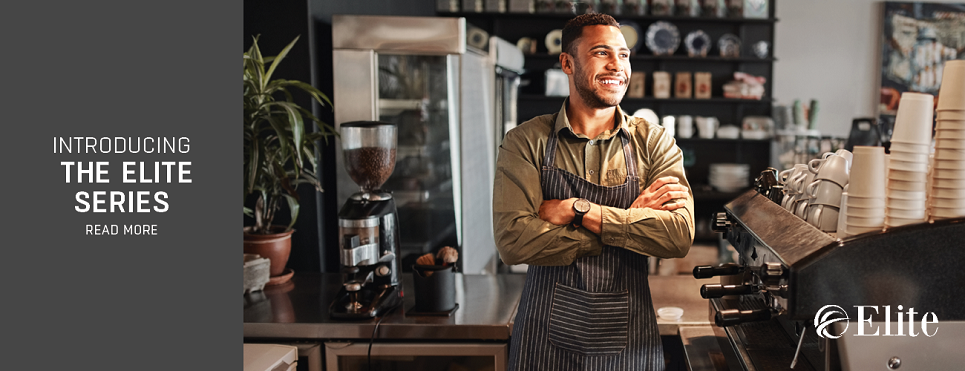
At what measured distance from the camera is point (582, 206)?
1597 mm

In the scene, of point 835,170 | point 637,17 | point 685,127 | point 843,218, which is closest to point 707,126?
point 685,127

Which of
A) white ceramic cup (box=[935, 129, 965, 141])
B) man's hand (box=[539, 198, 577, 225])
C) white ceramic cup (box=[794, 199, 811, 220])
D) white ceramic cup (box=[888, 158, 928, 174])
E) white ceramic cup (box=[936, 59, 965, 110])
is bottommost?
man's hand (box=[539, 198, 577, 225])

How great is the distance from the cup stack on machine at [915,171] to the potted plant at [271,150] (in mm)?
1717

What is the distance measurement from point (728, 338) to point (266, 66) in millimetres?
2042

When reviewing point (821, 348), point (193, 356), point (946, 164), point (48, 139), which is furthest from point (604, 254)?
point (48, 139)

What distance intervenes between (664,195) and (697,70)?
4597 mm

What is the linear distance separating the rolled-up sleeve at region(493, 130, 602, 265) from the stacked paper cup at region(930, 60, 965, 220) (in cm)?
70

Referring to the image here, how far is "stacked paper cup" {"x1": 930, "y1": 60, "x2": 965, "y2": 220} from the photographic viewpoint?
108 cm

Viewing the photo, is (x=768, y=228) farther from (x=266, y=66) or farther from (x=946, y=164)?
(x=266, y=66)

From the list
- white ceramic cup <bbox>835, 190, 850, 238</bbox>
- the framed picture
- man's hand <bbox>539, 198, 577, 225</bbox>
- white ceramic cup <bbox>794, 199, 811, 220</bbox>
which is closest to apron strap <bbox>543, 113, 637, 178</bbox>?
man's hand <bbox>539, 198, 577, 225</bbox>

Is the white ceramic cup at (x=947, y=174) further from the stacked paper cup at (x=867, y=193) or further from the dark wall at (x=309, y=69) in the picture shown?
the dark wall at (x=309, y=69)

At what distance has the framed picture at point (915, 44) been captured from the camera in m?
6.14

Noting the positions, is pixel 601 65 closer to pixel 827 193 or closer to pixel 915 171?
pixel 827 193

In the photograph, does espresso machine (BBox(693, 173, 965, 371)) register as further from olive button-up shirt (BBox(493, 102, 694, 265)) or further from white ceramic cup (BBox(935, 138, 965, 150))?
olive button-up shirt (BBox(493, 102, 694, 265))
